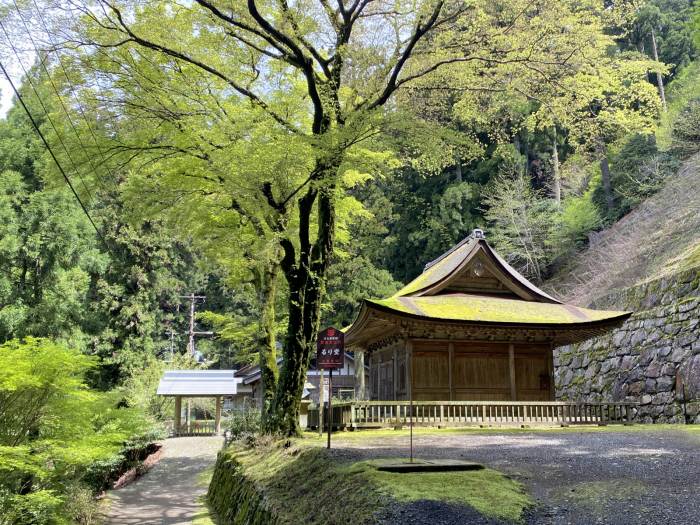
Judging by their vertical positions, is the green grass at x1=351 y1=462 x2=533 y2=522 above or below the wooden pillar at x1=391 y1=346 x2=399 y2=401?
below

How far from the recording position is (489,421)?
16094mm

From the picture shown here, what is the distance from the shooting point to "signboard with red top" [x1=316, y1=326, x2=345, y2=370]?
395 inches

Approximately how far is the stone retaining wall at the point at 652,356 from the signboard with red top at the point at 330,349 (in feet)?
40.7

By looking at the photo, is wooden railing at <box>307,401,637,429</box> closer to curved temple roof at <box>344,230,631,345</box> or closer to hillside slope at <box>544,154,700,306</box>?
curved temple roof at <box>344,230,631,345</box>

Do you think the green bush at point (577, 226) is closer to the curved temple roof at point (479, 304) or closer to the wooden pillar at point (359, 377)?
the wooden pillar at point (359, 377)

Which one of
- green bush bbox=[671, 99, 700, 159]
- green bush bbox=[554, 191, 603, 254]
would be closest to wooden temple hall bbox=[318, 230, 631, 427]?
green bush bbox=[671, 99, 700, 159]

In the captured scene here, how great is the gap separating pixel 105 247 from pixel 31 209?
12.8m

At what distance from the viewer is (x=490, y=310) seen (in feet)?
58.2

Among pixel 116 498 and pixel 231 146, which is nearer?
pixel 231 146

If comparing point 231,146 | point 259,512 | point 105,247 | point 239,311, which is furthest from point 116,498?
point 239,311

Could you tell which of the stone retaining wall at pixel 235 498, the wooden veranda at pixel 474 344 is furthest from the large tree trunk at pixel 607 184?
the stone retaining wall at pixel 235 498

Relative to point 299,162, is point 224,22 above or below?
above

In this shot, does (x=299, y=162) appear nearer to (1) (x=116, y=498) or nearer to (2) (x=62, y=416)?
(2) (x=62, y=416)

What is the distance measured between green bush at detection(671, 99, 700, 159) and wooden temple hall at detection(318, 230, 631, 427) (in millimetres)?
17456
